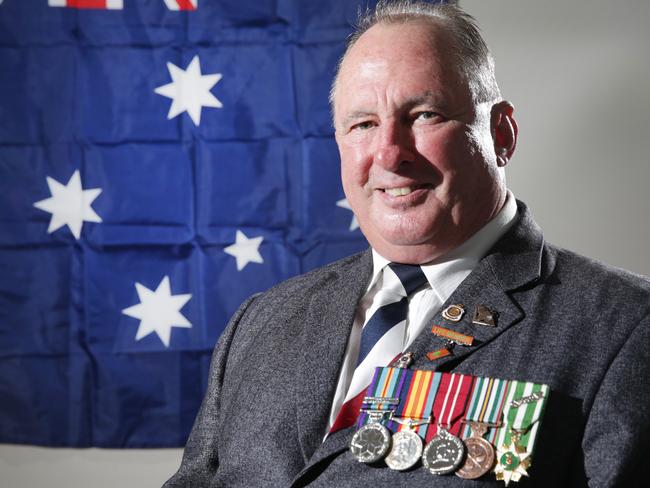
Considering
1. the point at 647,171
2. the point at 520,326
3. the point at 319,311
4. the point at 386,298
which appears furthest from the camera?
the point at 647,171

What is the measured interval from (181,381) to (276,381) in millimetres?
927

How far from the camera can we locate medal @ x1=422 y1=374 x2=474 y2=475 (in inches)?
47.2

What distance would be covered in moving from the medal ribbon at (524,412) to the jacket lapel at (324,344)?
1.17 feet

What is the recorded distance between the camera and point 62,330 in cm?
238

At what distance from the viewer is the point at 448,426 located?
1238 mm

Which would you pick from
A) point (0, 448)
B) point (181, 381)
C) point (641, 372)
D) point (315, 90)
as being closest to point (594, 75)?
point (315, 90)

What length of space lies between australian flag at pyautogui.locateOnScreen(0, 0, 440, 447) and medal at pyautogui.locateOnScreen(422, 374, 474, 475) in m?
1.14

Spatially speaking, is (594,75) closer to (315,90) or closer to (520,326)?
(315,90)

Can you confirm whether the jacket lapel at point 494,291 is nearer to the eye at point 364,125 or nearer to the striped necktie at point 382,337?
the striped necktie at point 382,337

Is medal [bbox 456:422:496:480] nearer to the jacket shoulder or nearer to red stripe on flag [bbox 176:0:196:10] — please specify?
the jacket shoulder

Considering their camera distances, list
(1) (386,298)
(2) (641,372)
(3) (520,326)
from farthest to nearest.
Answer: (1) (386,298) < (3) (520,326) < (2) (641,372)

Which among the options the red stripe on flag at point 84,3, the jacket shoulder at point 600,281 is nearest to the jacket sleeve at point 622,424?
the jacket shoulder at point 600,281

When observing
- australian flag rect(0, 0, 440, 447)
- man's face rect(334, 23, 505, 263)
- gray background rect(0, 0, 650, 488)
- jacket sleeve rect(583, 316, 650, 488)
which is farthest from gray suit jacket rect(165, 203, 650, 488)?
gray background rect(0, 0, 650, 488)

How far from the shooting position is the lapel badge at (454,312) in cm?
138
